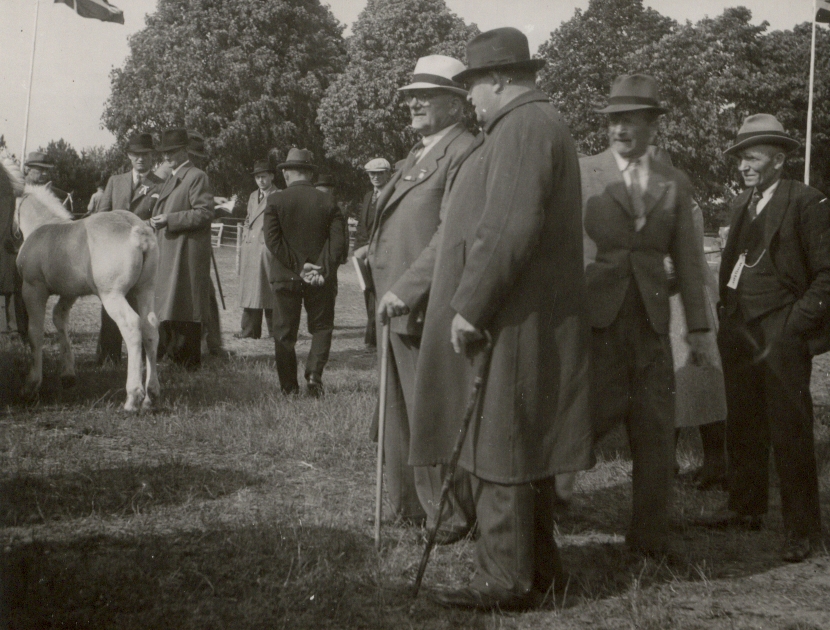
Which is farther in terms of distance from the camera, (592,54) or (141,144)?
(592,54)

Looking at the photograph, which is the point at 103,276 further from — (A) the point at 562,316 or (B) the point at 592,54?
(B) the point at 592,54

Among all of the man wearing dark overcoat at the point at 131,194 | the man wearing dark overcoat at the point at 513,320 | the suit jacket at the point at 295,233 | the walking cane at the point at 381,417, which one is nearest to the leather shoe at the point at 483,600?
the man wearing dark overcoat at the point at 513,320

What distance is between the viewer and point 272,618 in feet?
12.0

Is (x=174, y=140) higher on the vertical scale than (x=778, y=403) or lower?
higher

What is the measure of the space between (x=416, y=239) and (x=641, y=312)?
1.08 metres

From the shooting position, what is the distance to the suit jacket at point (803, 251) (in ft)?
15.3

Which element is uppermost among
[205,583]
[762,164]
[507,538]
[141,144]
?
[141,144]

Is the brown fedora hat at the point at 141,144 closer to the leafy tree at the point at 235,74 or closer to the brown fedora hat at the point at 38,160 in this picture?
the brown fedora hat at the point at 38,160

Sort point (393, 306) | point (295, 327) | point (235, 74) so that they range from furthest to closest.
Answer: point (235, 74) → point (295, 327) → point (393, 306)

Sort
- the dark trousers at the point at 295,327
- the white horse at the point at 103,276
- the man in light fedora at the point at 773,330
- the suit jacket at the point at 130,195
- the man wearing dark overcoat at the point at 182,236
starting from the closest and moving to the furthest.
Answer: the man in light fedora at the point at 773,330
the white horse at the point at 103,276
the dark trousers at the point at 295,327
the man wearing dark overcoat at the point at 182,236
the suit jacket at the point at 130,195

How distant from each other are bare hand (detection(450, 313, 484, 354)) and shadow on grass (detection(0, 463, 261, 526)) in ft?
6.62

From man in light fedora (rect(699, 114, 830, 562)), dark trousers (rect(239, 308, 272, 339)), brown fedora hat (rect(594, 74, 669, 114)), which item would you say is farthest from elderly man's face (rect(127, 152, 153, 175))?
man in light fedora (rect(699, 114, 830, 562))

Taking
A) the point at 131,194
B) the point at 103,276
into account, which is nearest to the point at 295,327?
the point at 103,276

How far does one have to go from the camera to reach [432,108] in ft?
16.3
